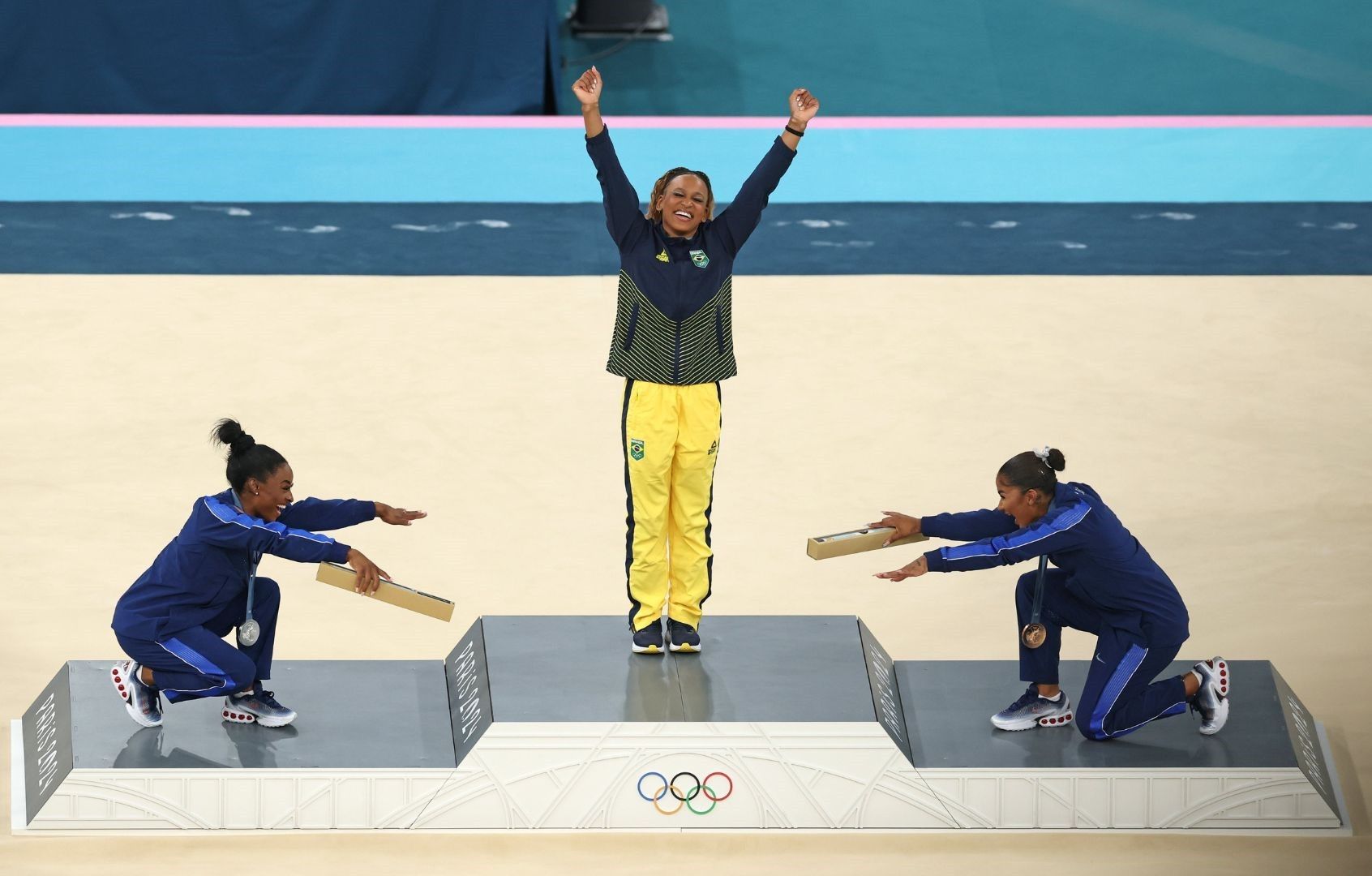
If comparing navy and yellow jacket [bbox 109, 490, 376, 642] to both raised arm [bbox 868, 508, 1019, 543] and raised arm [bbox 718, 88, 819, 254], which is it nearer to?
raised arm [bbox 718, 88, 819, 254]

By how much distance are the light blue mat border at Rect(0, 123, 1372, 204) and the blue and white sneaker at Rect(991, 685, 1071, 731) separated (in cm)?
547

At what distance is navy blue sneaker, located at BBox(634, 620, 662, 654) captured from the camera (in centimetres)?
607

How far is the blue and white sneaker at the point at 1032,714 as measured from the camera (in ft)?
19.2

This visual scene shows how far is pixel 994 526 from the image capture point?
228 inches

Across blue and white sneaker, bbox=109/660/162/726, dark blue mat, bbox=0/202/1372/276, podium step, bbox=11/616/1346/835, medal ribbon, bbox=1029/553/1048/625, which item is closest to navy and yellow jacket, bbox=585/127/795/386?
podium step, bbox=11/616/1346/835

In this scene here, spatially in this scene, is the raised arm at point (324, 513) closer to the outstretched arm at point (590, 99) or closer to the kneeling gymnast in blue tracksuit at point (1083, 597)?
the outstretched arm at point (590, 99)

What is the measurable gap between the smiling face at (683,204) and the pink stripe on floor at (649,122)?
526 centimetres

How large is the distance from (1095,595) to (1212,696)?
510 mm

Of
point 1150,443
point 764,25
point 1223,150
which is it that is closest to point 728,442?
point 1150,443

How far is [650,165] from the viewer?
35.9 ft

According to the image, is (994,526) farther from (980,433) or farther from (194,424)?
(194,424)

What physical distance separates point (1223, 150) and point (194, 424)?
6.16 meters

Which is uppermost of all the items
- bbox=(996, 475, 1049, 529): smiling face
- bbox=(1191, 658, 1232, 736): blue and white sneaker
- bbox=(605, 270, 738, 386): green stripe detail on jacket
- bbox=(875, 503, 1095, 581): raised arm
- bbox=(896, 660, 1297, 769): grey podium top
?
bbox=(605, 270, 738, 386): green stripe detail on jacket

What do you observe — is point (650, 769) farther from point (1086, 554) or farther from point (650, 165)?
point (650, 165)
